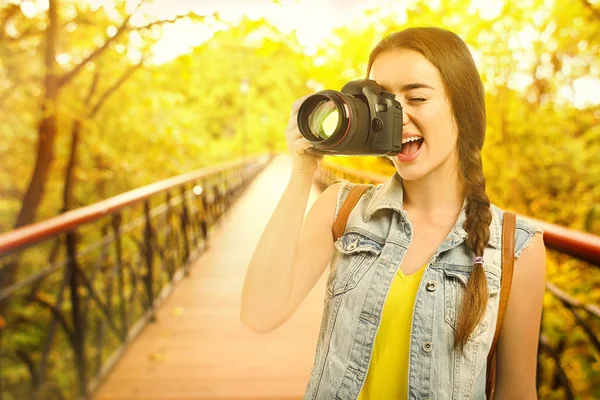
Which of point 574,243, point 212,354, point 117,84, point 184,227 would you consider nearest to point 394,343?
point 574,243

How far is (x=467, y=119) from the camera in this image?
0.79m

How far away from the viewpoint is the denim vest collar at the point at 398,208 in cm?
77

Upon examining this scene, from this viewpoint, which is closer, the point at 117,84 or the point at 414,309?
the point at 414,309

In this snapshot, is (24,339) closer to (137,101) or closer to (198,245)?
(198,245)

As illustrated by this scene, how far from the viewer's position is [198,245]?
4.77m

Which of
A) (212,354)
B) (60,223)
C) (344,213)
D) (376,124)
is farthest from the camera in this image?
(212,354)

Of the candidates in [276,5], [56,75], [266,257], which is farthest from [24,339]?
[266,257]

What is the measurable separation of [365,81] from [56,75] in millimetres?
4823

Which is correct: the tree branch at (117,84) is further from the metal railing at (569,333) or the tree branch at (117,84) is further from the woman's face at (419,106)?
the woman's face at (419,106)

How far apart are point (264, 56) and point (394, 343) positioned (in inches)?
158

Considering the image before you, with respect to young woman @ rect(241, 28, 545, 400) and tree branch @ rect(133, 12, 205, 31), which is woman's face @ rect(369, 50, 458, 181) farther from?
tree branch @ rect(133, 12, 205, 31)

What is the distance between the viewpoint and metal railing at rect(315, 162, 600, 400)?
3.31 feet

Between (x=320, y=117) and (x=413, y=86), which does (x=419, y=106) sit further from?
(x=320, y=117)

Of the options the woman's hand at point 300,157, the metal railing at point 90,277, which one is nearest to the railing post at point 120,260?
the metal railing at point 90,277
